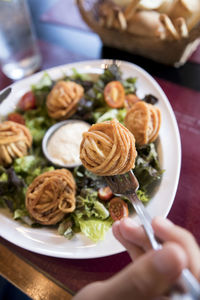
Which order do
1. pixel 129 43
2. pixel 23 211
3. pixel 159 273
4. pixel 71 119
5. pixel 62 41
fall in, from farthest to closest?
1. pixel 62 41
2. pixel 129 43
3. pixel 71 119
4. pixel 23 211
5. pixel 159 273

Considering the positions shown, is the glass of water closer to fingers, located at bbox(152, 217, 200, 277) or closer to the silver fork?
the silver fork

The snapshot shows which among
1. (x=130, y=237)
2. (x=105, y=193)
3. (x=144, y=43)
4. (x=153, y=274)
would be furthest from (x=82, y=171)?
(x=144, y=43)

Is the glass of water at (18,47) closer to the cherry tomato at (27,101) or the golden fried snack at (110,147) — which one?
the cherry tomato at (27,101)

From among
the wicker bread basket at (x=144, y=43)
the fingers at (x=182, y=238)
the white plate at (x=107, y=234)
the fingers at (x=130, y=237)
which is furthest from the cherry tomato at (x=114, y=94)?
the fingers at (x=182, y=238)

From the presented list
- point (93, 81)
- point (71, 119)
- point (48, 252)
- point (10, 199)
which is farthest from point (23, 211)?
point (93, 81)

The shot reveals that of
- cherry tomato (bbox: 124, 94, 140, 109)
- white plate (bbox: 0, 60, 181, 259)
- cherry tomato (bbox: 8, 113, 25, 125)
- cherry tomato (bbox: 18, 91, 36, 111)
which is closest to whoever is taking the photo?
white plate (bbox: 0, 60, 181, 259)

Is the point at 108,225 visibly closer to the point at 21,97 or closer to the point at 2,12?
the point at 21,97

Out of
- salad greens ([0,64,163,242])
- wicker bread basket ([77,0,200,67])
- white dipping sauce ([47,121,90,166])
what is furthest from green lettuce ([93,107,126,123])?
wicker bread basket ([77,0,200,67])
